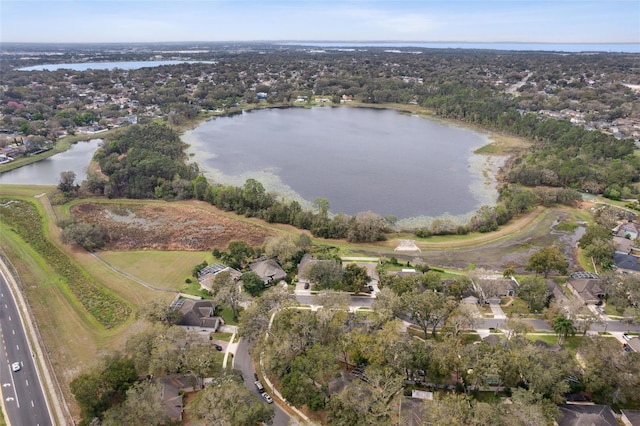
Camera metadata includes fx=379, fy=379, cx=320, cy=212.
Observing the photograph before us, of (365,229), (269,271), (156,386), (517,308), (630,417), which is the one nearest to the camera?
(630,417)

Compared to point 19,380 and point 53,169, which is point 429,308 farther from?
point 53,169

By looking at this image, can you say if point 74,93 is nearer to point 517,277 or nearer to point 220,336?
point 220,336

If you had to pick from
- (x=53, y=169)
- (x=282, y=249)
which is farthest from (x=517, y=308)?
(x=53, y=169)

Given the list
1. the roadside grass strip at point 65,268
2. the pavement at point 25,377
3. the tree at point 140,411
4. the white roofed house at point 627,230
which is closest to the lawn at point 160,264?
the roadside grass strip at point 65,268

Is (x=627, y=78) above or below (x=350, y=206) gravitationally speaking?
above

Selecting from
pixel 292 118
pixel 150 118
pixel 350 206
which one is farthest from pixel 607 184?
pixel 150 118

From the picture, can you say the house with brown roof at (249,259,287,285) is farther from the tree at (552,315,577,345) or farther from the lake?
the tree at (552,315,577,345)
